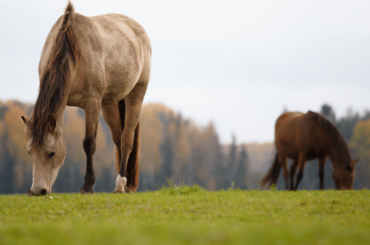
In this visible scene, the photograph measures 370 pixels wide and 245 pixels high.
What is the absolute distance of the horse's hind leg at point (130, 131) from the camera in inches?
296

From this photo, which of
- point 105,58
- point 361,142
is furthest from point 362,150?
point 105,58

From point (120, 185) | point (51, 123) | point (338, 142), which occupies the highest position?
point (51, 123)

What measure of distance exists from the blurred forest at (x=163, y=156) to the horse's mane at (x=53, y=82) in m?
34.7

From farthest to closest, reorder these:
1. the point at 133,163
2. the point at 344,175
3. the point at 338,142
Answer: the point at 344,175 → the point at 338,142 → the point at 133,163

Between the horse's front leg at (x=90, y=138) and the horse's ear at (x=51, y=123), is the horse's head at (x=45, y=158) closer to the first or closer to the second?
the horse's ear at (x=51, y=123)

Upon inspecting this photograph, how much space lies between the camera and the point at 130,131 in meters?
7.78

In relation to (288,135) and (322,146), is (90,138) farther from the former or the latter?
(288,135)

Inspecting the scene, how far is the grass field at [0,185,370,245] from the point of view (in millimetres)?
2248

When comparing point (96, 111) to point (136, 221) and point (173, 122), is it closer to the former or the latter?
point (136, 221)

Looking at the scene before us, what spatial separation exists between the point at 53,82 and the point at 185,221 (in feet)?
11.8

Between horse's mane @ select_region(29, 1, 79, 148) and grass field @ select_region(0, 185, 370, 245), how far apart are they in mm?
1108

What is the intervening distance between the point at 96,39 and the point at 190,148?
153 feet

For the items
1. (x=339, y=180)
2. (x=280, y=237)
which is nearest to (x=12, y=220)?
(x=280, y=237)

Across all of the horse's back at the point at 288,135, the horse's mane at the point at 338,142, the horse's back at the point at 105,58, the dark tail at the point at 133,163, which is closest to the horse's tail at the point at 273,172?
the horse's back at the point at 288,135
